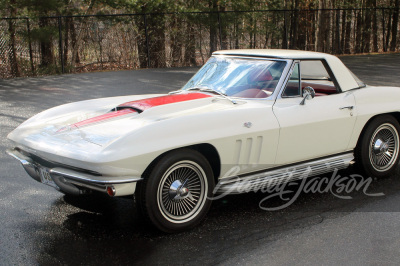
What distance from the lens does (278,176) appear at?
461 cm

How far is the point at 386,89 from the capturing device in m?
5.69

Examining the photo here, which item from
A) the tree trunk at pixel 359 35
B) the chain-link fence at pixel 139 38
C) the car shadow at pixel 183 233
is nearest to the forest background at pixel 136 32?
the chain-link fence at pixel 139 38

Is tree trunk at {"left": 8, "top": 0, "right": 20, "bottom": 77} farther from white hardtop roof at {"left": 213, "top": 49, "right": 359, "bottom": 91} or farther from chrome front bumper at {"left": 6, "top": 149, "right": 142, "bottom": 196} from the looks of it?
chrome front bumper at {"left": 6, "top": 149, "right": 142, "bottom": 196}

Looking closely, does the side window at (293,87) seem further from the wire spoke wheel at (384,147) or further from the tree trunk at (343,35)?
the tree trunk at (343,35)

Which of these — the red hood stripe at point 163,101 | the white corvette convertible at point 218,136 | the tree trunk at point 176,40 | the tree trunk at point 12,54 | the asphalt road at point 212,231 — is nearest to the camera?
the asphalt road at point 212,231

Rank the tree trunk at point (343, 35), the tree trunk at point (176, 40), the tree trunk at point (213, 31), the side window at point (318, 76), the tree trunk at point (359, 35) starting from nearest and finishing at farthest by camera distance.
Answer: the side window at point (318, 76)
the tree trunk at point (176, 40)
the tree trunk at point (213, 31)
the tree trunk at point (343, 35)
the tree trunk at point (359, 35)

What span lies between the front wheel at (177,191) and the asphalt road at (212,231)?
0.44 ft

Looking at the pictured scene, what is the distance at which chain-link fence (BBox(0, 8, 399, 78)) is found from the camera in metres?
16.8

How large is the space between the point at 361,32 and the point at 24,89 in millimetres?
20223

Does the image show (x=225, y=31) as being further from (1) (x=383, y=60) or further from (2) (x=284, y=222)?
(2) (x=284, y=222)

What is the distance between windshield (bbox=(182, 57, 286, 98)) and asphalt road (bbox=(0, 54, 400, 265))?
1.08m

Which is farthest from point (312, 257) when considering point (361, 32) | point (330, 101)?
point (361, 32)

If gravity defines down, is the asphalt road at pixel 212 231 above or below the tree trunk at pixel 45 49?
below

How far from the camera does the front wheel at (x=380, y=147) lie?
5332 mm
